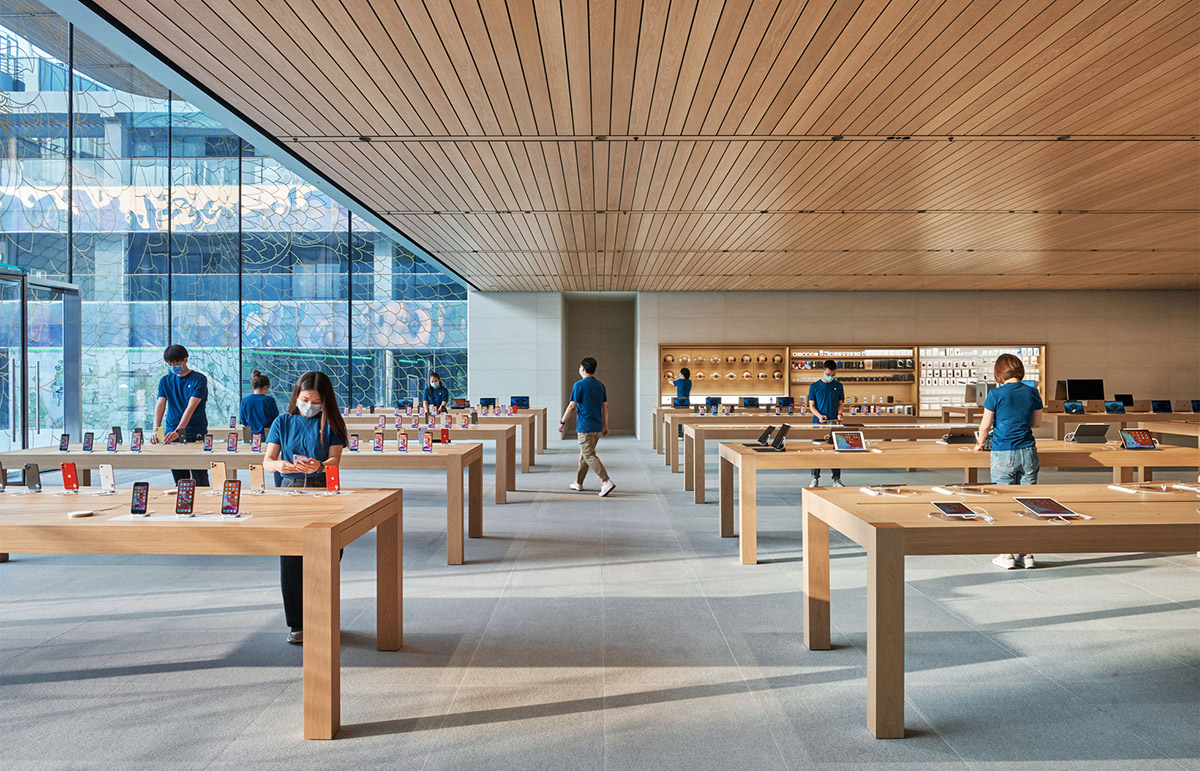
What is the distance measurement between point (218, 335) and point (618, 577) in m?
10.5

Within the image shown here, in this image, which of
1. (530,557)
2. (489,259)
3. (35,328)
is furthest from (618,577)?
(35,328)

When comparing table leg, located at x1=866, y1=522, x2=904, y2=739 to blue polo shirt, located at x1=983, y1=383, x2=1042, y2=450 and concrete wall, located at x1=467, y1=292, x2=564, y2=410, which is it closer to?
blue polo shirt, located at x1=983, y1=383, x2=1042, y2=450

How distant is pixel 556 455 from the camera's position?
12727 millimetres

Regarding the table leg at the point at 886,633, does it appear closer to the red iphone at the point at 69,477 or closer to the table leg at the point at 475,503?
the red iphone at the point at 69,477

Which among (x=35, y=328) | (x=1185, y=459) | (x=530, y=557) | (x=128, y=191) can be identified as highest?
(x=128, y=191)

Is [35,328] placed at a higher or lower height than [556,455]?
higher

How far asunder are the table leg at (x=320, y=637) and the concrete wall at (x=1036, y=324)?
12471 millimetres

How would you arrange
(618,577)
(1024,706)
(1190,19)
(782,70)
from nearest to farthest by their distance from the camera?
(1024,706) → (1190,19) → (782,70) → (618,577)

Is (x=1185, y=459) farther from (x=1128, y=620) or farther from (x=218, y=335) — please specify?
(x=218, y=335)

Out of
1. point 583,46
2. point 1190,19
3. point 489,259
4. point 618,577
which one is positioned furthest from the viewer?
point 489,259

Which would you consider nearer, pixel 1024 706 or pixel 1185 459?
pixel 1024 706

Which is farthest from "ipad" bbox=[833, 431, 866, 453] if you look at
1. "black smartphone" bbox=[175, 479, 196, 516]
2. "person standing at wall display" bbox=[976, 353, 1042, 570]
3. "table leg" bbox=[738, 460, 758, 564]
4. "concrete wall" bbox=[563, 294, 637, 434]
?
"concrete wall" bbox=[563, 294, 637, 434]

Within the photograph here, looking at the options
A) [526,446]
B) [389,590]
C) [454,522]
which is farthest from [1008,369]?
[526,446]

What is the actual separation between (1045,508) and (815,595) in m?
1.04
